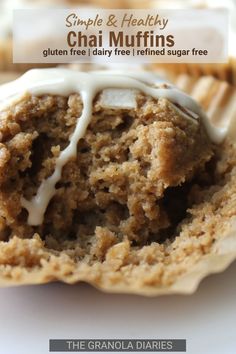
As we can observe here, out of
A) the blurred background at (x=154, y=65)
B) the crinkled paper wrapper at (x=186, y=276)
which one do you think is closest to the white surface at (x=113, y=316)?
the crinkled paper wrapper at (x=186, y=276)

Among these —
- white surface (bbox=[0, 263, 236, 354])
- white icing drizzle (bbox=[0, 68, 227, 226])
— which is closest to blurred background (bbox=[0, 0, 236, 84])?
white icing drizzle (bbox=[0, 68, 227, 226])

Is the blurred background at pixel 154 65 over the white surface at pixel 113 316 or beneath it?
over

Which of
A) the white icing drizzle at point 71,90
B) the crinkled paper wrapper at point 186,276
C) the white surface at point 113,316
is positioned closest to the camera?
the crinkled paper wrapper at point 186,276

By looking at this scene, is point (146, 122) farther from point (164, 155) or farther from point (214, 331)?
point (214, 331)

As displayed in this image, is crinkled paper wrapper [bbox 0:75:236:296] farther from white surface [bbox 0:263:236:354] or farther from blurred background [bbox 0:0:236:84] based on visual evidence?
blurred background [bbox 0:0:236:84]

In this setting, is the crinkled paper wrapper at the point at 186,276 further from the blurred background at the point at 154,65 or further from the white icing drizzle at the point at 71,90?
the blurred background at the point at 154,65

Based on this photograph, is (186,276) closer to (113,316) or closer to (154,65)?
(113,316)

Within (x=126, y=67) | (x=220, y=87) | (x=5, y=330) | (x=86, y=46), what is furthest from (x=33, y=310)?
(x=220, y=87)
